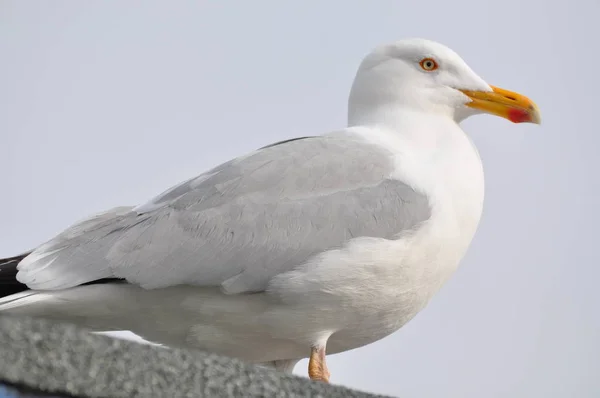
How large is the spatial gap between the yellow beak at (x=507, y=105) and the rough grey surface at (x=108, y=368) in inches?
138

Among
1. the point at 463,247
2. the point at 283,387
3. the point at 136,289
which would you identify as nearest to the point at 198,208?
the point at 136,289

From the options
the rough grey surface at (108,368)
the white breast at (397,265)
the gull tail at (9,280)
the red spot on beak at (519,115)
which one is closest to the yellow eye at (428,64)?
the red spot on beak at (519,115)

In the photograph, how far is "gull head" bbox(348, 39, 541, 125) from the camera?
19.4ft

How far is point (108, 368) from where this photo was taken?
8.59ft

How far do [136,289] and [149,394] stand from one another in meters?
2.09

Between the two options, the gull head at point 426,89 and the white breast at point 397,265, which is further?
the gull head at point 426,89

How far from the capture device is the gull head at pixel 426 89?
5.92 metres

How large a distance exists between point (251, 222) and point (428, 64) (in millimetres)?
1941

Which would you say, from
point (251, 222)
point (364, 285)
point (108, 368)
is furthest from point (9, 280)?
point (108, 368)

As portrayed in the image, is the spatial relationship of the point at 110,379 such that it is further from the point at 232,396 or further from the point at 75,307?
the point at 75,307

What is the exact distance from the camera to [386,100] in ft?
19.4

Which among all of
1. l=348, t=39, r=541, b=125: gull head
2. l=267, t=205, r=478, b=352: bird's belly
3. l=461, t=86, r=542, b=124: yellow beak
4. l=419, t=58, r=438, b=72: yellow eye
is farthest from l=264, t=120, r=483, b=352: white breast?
l=419, t=58, r=438, b=72: yellow eye

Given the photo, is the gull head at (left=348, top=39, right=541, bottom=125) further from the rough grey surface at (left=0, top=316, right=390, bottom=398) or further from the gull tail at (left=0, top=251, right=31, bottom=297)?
the rough grey surface at (left=0, top=316, right=390, bottom=398)

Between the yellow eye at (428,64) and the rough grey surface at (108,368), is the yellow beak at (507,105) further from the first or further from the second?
the rough grey surface at (108,368)
